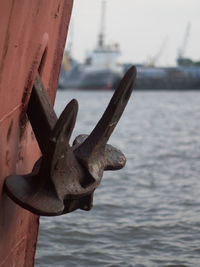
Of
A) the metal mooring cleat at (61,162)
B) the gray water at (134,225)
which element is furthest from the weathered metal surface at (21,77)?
the gray water at (134,225)

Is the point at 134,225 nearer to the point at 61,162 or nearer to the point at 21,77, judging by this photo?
the point at 61,162

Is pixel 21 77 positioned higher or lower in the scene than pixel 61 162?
higher

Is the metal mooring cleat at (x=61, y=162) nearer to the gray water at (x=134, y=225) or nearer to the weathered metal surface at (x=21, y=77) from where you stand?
the weathered metal surface at (x=21, y=77)

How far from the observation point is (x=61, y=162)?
8.63 feet

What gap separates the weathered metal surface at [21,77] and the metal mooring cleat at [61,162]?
8 cm

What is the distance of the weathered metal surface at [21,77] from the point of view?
7.65ft

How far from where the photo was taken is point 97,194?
→ 8.09 metres

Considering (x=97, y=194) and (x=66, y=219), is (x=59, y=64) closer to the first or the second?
(x=66, y=219)

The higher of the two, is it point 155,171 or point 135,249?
point 135,249

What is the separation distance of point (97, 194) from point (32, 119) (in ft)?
17.8

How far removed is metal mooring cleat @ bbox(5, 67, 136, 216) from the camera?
8.24ft

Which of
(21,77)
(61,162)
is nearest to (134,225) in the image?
(61,162)

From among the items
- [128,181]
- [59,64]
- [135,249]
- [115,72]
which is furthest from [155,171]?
[115,72]

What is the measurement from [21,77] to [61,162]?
36 centimetres
